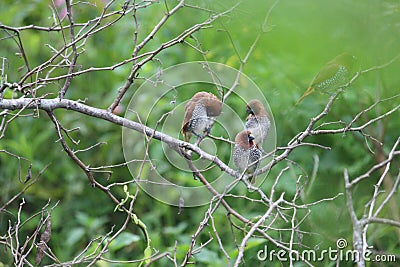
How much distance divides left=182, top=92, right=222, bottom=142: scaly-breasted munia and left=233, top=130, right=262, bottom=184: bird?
14cm

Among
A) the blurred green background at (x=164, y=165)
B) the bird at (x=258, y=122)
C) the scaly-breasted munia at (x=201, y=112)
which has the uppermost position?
the blurred green background at (x=164, y=165)

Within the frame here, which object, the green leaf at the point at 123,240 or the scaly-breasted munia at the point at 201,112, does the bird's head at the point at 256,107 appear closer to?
the scaly-breasted munia at the point at 201,112

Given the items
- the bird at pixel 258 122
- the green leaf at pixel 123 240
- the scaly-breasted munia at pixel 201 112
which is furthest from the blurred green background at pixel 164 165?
the scaly-breasted munia at pixel 201 112

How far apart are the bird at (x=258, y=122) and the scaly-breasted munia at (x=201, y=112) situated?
0.15 m

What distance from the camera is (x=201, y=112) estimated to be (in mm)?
1917

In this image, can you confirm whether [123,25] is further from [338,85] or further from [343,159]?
[338,85]

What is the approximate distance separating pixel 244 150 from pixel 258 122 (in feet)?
0.40

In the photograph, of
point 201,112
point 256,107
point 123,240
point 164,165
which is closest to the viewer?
point 201,112

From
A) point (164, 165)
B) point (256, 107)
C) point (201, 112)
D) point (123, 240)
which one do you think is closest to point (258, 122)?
point (256, 107)

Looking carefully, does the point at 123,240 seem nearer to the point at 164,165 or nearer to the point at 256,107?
the point at 164,165

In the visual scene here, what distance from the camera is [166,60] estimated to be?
402 cm

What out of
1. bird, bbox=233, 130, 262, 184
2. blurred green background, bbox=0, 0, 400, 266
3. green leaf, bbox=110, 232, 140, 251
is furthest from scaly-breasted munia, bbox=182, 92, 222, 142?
green leaf, bbox=110, 232, 140, 251

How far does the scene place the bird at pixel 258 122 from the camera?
78.9 inches

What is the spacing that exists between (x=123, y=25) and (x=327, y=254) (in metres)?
2.45
